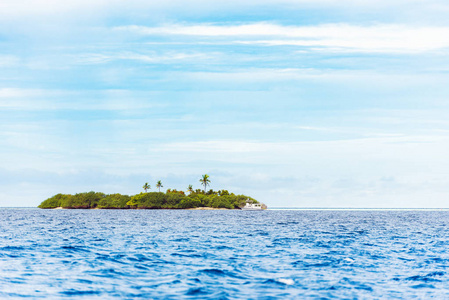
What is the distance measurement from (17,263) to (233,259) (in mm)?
14473

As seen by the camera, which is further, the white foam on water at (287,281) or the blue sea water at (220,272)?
the white foam on water at (287,281)

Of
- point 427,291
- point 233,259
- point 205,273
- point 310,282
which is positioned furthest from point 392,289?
point 233,259

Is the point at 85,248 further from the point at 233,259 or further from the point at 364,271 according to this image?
the point at 364,271

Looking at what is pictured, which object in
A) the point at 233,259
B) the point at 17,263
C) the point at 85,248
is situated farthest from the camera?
the point at 85,248

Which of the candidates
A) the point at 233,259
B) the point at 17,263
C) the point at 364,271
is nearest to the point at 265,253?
the point at 233,259

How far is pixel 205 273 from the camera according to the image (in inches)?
1070

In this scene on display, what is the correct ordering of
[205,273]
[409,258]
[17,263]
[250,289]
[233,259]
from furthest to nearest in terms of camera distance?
[409,258] < [233,259] < [17,263] < [205,273] < [250,289]

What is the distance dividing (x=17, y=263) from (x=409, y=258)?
92.0ft

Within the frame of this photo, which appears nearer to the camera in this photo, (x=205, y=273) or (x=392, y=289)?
(x=392, y=289)

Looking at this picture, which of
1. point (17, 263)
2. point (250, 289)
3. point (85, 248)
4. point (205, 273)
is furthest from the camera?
point (85, 248)

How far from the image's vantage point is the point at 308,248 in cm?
4166

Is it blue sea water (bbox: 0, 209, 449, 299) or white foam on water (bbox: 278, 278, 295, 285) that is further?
white foam on water (bbox: 278, 278, 295, 285)

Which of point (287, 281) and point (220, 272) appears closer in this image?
point (287, 281)

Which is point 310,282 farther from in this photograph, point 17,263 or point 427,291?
point 17,263
